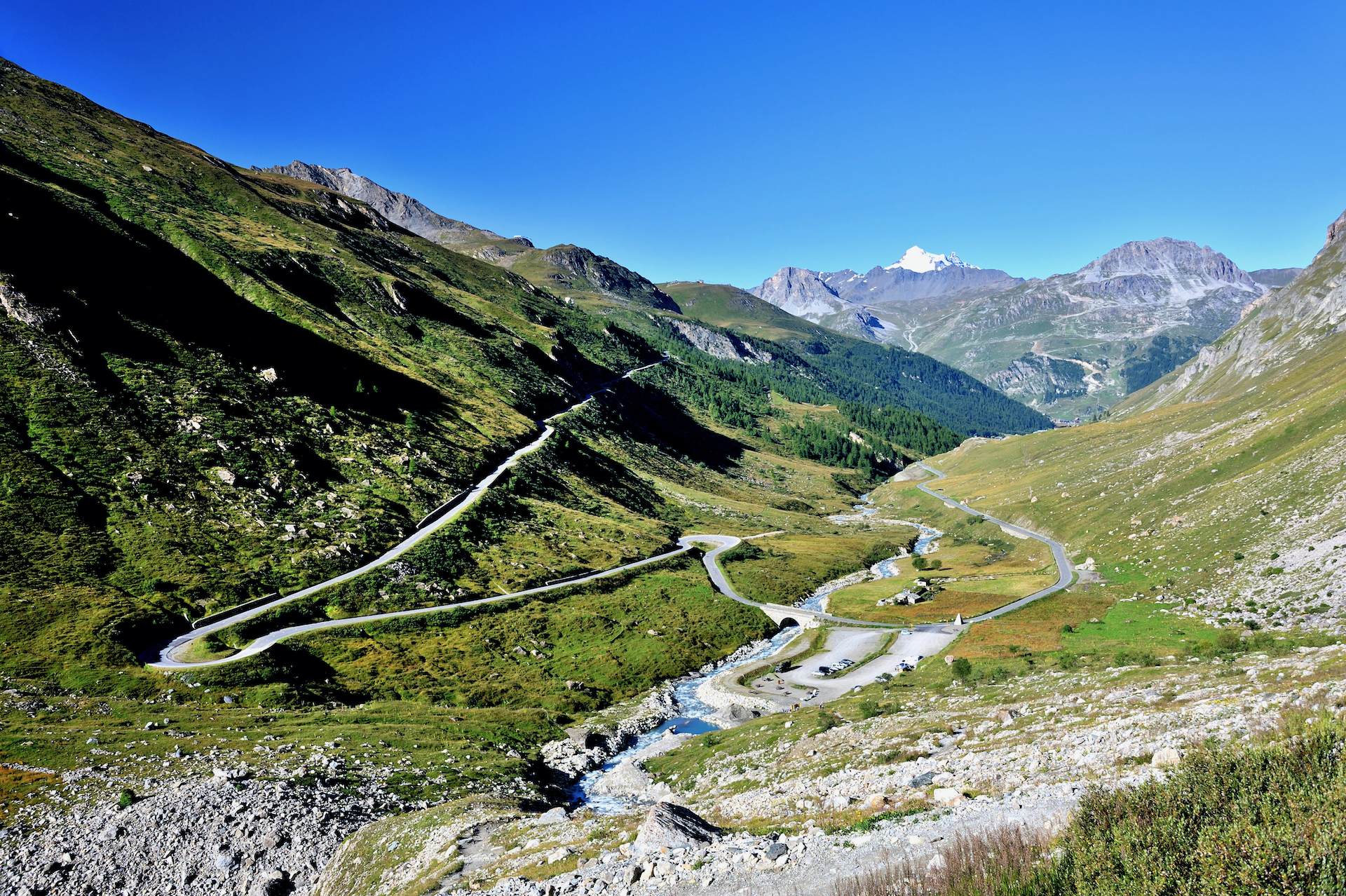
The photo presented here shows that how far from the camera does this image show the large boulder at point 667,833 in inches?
825

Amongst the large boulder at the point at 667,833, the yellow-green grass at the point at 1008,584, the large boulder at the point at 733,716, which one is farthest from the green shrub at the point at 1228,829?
the yellow-green grass at the point at 1008,584

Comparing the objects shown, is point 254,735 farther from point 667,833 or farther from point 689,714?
point 689,714

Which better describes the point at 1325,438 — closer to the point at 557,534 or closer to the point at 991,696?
the point at 991,696

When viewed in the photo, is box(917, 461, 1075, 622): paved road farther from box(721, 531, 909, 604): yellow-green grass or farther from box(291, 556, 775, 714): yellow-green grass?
box(291, 556, 775, 714): yellow-green grass

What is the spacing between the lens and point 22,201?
99.9m

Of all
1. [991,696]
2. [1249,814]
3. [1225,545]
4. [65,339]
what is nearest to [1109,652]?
[991,696]

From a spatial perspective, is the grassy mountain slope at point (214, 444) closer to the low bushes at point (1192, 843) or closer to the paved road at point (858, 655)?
the paved road at point (858, 655)

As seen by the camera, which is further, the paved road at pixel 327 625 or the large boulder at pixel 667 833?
the paved road at pixel 327 625

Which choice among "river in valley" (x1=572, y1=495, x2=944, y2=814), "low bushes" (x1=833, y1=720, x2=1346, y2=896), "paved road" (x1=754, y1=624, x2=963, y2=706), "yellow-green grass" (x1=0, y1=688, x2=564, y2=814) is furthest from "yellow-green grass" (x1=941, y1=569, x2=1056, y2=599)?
"low bushes" (x1=833, y1=720, x2=1346, y2=896)

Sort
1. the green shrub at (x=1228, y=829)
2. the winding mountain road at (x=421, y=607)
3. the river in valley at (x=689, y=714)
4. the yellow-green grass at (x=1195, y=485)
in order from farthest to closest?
the yellow-green grass at (x=1195, y=485) < the winding mountain road at (x=421, y=607) < the river in valley at (x=689, y=714) < the green shrub at (x=1228, y=829)

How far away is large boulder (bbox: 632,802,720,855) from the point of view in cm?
2096

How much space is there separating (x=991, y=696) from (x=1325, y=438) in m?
78.2

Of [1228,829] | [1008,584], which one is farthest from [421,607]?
[1008,584]

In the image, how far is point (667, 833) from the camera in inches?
846
